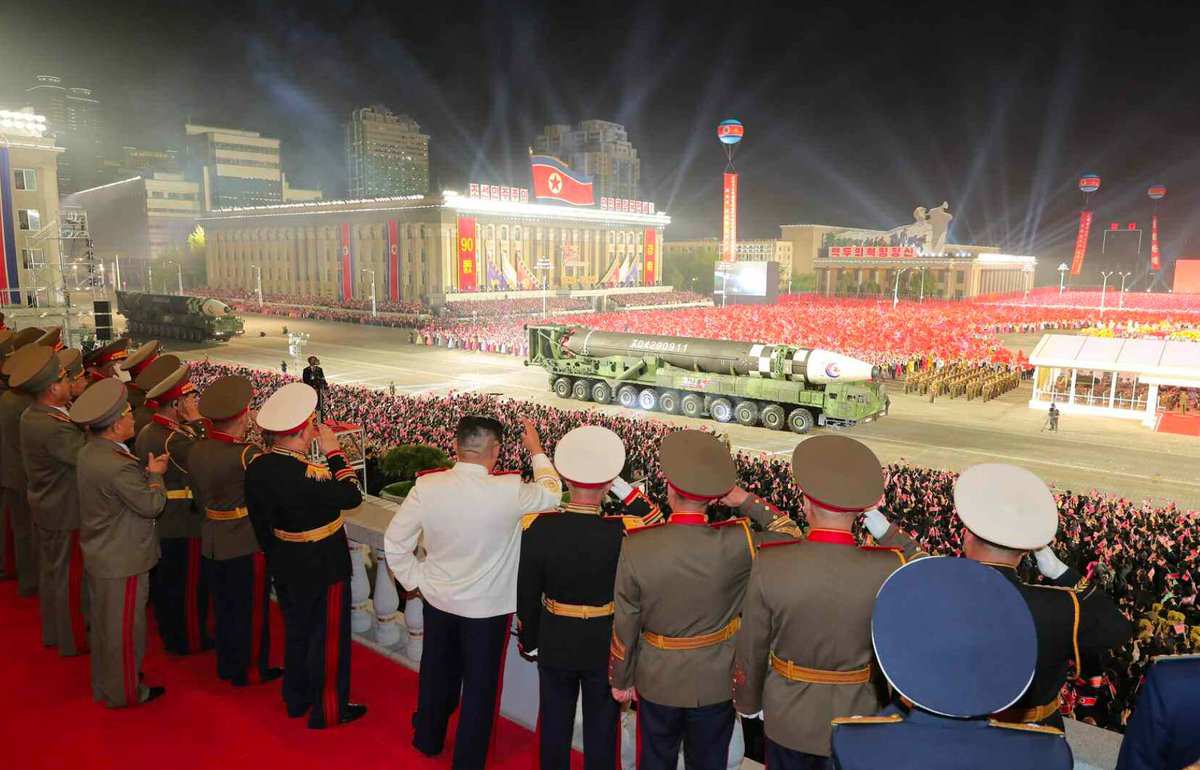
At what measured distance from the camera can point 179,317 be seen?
4650 centimetres

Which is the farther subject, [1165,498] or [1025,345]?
[1025,345]

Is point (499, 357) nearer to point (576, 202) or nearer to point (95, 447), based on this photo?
→ point (95, 447)

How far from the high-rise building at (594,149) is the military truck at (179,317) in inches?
5880

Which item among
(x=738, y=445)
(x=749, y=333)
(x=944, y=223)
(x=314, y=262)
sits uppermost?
(x=944, y=223)

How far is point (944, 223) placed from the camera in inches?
3814

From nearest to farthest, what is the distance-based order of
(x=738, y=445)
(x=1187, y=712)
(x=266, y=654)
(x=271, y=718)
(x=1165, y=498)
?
1. (x=1187, y=712)
2. (x=271, y=718)
3. (x=266, y=654)
4. (x=1165, y=498)
5. (x=738, y=445)

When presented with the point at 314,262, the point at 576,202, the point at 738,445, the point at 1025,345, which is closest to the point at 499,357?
the point at 738,445

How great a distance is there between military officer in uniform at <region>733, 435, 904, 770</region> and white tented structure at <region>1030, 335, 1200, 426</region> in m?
28.1

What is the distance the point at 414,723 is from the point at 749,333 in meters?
37.6

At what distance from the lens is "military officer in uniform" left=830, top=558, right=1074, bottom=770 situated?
2.20 metres

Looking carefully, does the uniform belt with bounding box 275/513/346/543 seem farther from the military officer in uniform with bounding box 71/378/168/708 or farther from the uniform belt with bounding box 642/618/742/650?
the uniform belt with bounding box 642/618/742/650

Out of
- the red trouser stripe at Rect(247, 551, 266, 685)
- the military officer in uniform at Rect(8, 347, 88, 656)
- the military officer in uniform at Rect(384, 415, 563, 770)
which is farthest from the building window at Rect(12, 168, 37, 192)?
the military officer in uniform at Rect(384, 415, 563, 770)

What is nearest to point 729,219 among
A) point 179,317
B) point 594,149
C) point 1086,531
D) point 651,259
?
point 651,259

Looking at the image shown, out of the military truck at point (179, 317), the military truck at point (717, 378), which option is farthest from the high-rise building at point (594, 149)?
the military truck at point (717, 378)
